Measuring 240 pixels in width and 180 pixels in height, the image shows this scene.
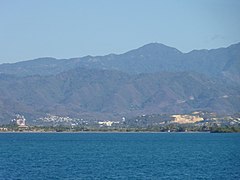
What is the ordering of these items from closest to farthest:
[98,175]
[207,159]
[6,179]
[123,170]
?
[6,179] → [98,175] → [123,170] → [207,159]

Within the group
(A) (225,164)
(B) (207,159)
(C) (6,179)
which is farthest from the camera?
(B) (207,159)

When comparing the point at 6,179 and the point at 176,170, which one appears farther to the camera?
the point at 176,170

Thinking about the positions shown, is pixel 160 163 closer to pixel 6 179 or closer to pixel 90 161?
pixel 90 161

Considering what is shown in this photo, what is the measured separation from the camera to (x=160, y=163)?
94875 mm

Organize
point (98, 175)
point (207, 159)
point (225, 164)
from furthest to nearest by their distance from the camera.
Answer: point (207, 159), point (225, 164), point (98, 175)

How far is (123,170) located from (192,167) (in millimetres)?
9089

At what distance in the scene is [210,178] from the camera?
75250 mm

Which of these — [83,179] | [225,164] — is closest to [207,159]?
[225,164]

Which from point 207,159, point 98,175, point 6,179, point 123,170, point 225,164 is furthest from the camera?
point 207,159

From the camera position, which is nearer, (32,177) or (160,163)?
(32,177)

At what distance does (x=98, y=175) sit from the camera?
7806cm

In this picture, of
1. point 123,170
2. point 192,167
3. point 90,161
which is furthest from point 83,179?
point 90,161

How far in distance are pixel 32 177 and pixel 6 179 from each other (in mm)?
3459

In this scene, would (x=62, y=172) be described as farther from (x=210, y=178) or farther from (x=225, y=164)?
(x=225, y=164)
